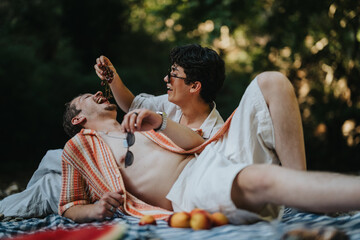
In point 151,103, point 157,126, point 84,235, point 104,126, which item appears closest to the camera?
point 84,235

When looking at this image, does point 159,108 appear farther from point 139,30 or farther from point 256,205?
point 139,30

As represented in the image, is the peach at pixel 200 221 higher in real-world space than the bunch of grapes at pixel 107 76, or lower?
lower

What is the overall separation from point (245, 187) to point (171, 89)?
A: 1313 mm

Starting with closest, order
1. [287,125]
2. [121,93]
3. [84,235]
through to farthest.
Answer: [84,235] < [287,125] < [121,93]

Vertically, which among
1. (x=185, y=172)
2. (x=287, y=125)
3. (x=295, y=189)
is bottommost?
(x=295, y=189)

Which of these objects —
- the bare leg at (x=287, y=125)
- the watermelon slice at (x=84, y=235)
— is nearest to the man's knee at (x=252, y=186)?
the bare leg at (x=287, y=125)

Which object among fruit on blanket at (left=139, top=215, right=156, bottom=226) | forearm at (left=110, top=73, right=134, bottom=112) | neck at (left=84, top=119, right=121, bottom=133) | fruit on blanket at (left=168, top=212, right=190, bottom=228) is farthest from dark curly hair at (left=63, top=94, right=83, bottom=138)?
fruit on blanket at (left=168, top=212, right=190, bottom=228)

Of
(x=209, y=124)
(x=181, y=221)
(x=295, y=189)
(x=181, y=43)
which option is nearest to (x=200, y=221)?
(x=181, y=221)

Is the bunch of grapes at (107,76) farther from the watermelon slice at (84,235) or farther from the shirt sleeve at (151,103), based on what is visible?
the watermelon slice at (84,235)

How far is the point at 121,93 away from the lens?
11.3 feet

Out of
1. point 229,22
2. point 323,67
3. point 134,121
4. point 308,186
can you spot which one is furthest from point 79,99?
point 323,67

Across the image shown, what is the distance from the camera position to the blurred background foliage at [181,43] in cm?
586

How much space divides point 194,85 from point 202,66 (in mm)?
180

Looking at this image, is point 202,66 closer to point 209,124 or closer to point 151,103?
point 209,124
